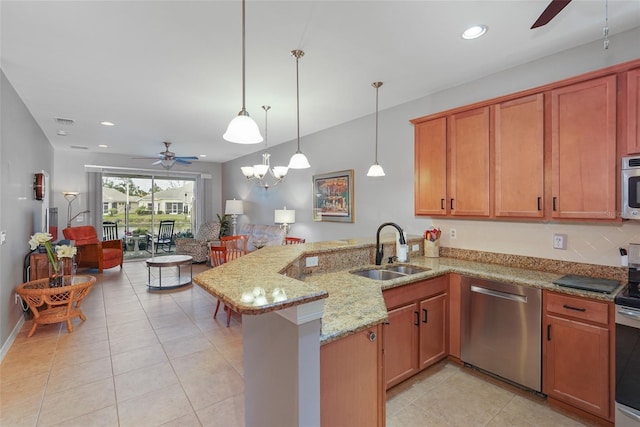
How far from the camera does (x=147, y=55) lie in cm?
258

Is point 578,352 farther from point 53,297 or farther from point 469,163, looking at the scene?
point 53,297

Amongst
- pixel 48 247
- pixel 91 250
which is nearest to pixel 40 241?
pixel 48 247

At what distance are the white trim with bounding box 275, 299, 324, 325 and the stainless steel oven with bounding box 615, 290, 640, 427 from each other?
1916 millimetres

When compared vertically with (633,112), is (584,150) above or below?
below

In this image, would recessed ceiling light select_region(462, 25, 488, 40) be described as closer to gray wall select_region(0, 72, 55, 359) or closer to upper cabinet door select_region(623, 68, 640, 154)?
upper cabinet door select_region(623, 68, 640, 154)

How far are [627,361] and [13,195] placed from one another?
5.64 metres

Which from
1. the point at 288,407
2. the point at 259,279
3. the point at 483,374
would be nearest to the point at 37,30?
the point at 259,279

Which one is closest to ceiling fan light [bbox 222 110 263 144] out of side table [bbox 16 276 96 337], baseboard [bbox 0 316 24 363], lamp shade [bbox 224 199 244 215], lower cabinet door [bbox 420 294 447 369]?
lower cabinet door [bbox 420 294 447 369]

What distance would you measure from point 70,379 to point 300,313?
2.67 meters

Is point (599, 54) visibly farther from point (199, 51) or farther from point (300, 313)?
point (199, 51)

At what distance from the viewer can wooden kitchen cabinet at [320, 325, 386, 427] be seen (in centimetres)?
134

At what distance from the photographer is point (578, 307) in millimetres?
1987

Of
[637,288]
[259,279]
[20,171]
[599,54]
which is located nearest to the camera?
[259,279]

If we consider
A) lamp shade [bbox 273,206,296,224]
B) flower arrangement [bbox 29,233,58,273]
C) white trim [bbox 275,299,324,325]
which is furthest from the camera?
lamp shade [bbox 273,206,296,224]
